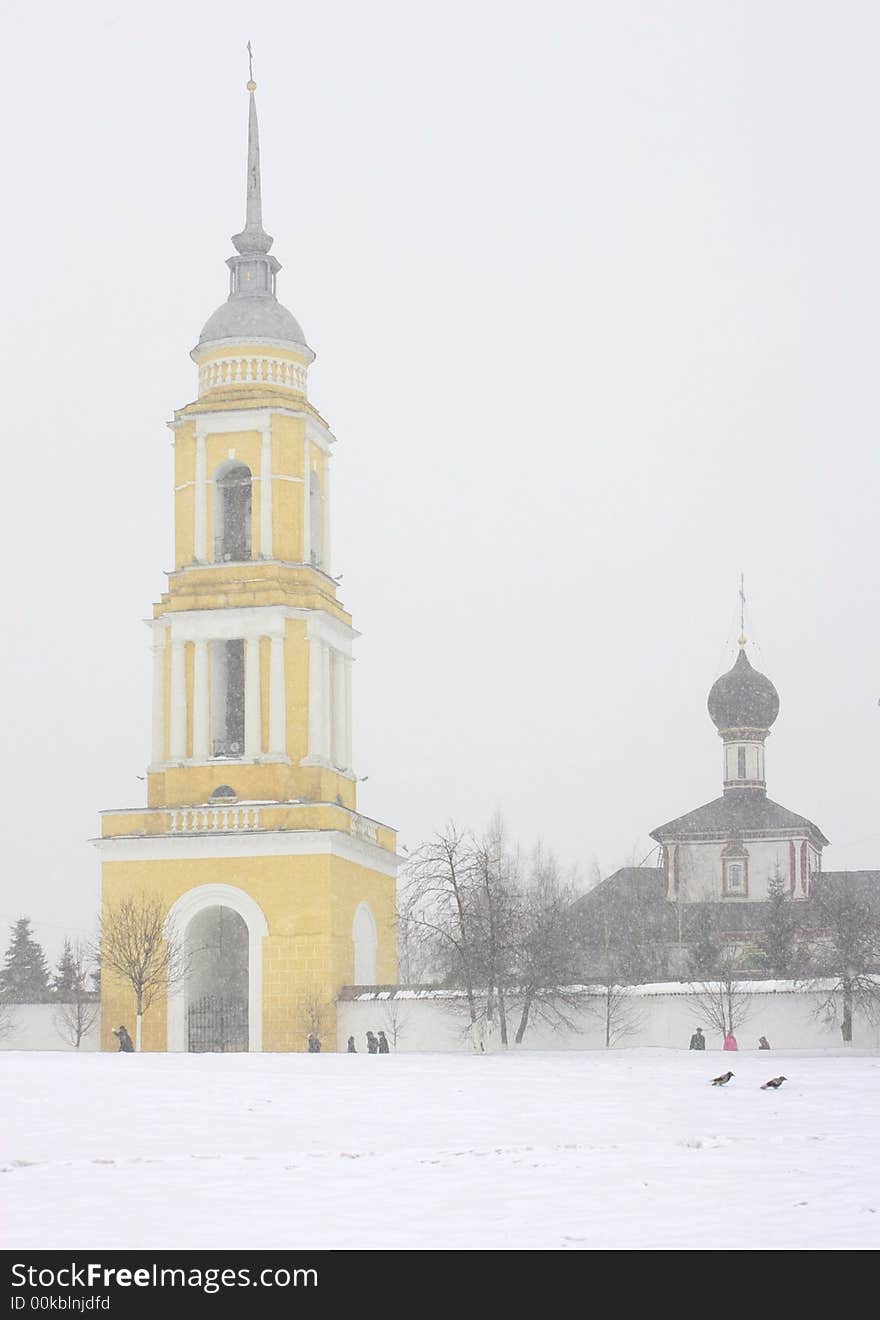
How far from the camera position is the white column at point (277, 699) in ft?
149

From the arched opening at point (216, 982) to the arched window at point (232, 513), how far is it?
7.91 meters

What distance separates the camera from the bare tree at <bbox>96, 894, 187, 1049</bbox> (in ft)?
141

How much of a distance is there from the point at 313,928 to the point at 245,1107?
2356cm

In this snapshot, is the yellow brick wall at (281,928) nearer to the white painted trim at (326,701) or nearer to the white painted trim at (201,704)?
the white painted trim at (201,704)

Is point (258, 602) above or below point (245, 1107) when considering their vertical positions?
above

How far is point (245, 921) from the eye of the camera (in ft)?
147

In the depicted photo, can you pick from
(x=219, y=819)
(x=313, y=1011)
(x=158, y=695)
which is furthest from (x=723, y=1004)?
(x=158, y=695)

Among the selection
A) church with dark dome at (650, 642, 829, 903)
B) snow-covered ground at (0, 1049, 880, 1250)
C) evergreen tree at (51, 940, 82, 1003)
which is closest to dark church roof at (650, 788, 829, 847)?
church with dark dome at (650, 642, 829, 903)

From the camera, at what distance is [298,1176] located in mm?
15242

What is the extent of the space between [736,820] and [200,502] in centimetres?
3592

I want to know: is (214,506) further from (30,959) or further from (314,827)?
(30,959)

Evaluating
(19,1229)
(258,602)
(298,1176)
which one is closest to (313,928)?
(258,602)

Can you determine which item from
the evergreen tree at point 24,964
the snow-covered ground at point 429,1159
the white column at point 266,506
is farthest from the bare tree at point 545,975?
the evergreen tree at point 24,964

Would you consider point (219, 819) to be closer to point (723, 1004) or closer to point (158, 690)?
point (158, 690)
